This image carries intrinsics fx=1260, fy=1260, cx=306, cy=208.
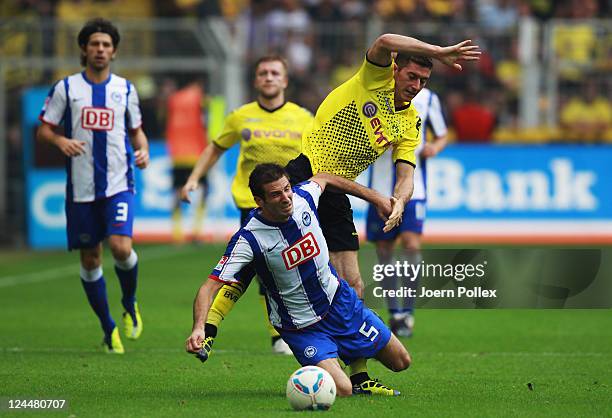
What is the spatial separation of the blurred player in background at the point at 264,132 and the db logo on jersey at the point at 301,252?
A: 8.35ft

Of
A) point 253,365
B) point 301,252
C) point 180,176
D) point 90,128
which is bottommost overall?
point 180,176

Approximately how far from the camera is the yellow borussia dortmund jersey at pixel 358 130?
8.33 metres

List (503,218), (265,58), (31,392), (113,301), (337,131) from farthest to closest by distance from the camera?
(503,218) < (113,301) < (265,58) < (337,131) < (31,392)

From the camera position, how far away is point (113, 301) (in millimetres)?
13891

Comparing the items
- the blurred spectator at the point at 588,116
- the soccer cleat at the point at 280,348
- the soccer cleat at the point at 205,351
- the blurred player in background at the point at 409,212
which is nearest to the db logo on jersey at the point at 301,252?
the soccer cleat at the point at 205,351

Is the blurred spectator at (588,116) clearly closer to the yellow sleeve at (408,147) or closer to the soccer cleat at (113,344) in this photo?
the soccer cleat at (113,344)

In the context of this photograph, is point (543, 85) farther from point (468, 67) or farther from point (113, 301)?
point (113, 301)

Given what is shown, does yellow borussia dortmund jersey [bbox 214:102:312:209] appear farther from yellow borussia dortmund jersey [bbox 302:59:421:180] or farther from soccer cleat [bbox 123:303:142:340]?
yellow borussia dortmund jersey [bbox 302:59:421:180]

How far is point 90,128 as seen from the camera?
32.8ft

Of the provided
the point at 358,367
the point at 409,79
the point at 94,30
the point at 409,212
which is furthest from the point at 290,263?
the point at 409,212

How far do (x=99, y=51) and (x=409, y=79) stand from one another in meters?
2.88

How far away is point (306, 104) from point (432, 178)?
2.75 m

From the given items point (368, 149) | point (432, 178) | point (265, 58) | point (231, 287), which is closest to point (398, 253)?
point (265, 58)

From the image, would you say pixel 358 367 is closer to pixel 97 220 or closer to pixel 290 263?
pixel 290 263
